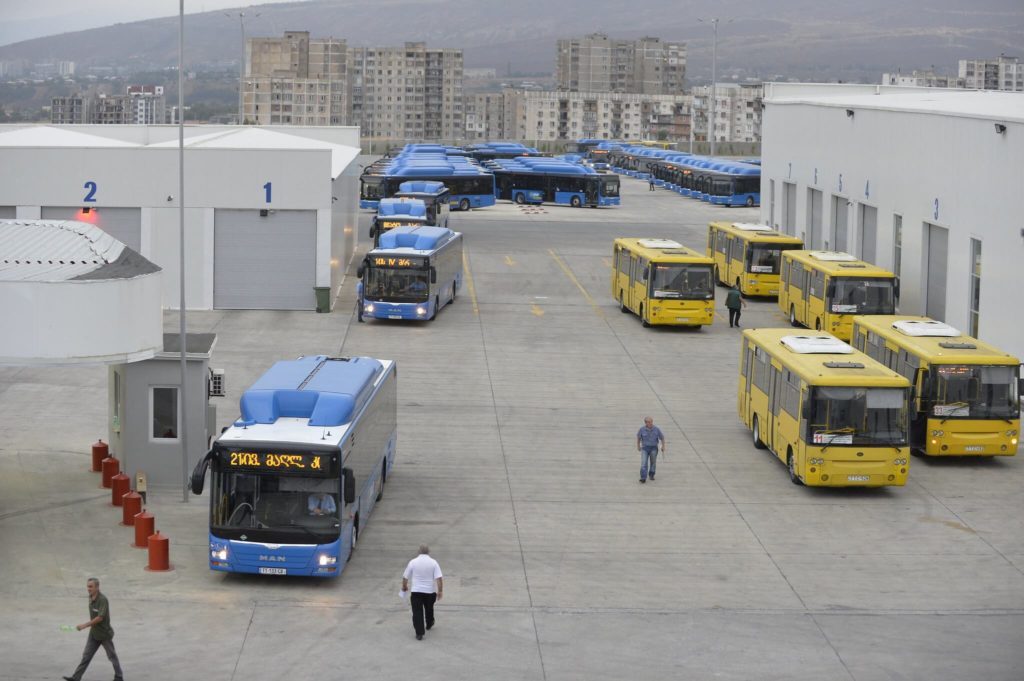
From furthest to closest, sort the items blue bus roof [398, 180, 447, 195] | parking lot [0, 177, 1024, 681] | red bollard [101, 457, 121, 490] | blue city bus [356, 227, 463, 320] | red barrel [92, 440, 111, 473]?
1. blue bus roof [398, 180, 447, 195]
2. blue city bus [356, 227, 463, 320]
3. red barrel [92, 440, 111, 473]
4. red bollard [101, 457, 121, 490]
5. parking lot [0, 177, 1024, 681]

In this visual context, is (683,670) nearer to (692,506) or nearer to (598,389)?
(692,506)

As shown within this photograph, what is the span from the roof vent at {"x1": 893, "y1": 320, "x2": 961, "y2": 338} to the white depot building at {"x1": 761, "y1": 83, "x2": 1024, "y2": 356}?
8103mm

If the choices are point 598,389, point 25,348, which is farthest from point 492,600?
point 598,389

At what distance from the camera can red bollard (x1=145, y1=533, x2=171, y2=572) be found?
22.0 m

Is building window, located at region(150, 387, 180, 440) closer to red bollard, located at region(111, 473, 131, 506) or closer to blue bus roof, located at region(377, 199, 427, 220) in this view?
red bollard, located at region(111, 473, 131, 506)

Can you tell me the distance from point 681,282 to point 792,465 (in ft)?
60.0

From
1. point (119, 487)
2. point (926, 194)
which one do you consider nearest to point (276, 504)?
point (119, 487)

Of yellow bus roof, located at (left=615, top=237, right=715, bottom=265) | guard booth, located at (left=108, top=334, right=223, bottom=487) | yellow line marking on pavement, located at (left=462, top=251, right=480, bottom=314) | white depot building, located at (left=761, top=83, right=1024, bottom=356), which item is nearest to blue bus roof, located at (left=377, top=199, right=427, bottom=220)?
yellow line marking on pavement, located at (left=462, top=251, right=480, bottom=314)

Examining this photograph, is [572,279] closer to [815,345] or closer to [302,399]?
[815,345]

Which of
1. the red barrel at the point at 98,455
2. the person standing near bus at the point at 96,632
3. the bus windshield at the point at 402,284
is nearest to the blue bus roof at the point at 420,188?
the bus windshield at the point at 402,284

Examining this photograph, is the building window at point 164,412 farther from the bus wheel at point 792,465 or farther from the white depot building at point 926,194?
the white depot building at point 926,194

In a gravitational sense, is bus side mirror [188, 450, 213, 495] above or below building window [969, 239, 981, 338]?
below

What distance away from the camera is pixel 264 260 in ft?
162

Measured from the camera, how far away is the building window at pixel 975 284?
43656mm
